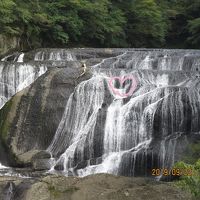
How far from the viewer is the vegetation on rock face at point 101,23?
26203 millimetres

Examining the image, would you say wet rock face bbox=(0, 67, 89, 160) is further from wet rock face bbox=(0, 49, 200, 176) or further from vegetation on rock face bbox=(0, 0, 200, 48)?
vegetation on rock face bbox=(0, 0, 200, 48)

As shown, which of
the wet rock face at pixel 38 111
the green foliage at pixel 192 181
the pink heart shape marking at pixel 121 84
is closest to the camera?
the green foliage at pixel 192 181

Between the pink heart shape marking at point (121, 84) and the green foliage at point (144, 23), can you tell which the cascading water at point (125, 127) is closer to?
the pink heart shape marking at point (121, 84)

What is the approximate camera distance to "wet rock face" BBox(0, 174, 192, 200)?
11250 mm

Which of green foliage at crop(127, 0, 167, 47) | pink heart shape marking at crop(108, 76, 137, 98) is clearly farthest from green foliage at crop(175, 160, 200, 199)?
green foliage at crop(127, 0, 167, 47)

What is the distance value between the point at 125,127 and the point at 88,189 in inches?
200

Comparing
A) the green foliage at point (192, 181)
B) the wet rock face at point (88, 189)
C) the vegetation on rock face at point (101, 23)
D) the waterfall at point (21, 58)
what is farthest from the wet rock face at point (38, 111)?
the green foliage at point (192, 181)

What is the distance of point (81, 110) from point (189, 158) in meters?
4.58

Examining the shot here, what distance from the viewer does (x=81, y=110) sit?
56.8 feet

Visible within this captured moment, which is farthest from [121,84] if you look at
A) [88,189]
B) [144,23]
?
[144,23]

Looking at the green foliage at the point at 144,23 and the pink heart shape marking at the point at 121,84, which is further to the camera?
the green foliage at the point at 144,23

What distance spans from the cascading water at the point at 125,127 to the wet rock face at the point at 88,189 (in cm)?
313

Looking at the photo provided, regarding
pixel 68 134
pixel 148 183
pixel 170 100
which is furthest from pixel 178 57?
pixel 148 183

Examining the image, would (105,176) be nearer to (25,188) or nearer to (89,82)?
(25,188)
